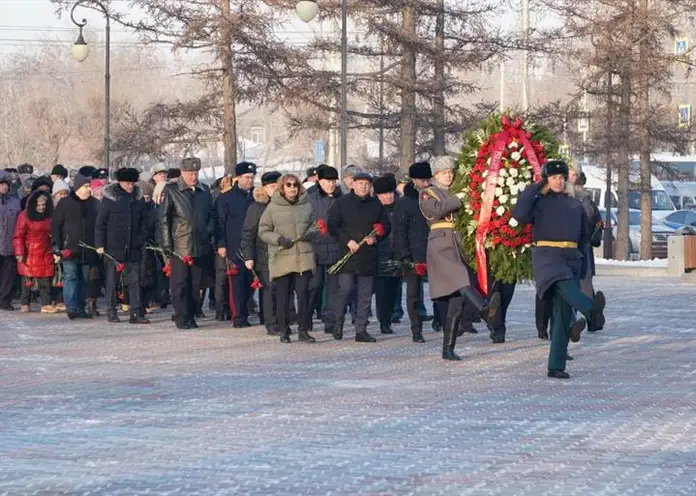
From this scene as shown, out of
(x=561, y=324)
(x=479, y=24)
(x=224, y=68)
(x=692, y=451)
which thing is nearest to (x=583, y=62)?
(x=479, y=24)

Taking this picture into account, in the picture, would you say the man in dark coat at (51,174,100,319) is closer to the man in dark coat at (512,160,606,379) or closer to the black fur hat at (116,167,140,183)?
the black fur hat at (116,167,140,183)

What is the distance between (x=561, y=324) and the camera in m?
13.7

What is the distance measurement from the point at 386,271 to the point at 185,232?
2.53 meters

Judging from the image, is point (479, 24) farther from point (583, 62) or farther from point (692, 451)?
point (692, 451)

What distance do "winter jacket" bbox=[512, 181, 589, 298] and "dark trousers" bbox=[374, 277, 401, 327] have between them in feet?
13.7

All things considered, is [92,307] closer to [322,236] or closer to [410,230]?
[322,236]

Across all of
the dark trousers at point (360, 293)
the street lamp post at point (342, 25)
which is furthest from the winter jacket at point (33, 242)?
the street lamp post at point (342, 25)

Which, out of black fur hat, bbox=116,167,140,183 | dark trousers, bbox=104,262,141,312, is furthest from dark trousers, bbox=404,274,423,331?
black fur hat, bbox=116,167,140,183

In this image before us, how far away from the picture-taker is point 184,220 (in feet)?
62.1

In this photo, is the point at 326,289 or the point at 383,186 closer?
the point at 383,186

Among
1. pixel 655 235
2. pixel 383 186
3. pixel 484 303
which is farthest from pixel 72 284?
pixel 655 235

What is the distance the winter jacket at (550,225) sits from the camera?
45.3ft

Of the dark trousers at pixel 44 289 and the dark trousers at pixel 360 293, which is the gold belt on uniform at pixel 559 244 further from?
the dark trousers at pixel 44 289

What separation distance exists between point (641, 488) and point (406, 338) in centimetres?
902
